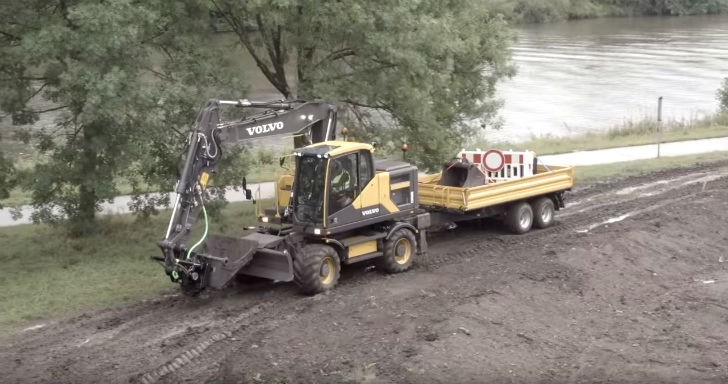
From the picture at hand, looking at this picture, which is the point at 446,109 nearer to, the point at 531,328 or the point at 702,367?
the point at 531,328

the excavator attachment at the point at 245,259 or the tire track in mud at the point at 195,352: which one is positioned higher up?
the excavator attachment at the point at 245,259

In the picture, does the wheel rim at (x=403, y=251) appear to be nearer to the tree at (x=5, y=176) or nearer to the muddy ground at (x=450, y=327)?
the muddy ground at (x=450, y=327)

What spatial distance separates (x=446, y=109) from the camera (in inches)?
802

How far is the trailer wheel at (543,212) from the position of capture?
1947 cm

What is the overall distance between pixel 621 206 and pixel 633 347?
9734 mm

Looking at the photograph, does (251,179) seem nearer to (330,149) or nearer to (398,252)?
(398,252)

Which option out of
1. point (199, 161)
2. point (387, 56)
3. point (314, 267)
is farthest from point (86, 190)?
point (387, 56)

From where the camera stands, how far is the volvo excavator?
13914 millimetres

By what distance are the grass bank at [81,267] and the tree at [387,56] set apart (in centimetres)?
351

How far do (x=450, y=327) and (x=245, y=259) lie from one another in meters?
3.36

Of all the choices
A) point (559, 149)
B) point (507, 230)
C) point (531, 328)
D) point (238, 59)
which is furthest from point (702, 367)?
point (559, 149)

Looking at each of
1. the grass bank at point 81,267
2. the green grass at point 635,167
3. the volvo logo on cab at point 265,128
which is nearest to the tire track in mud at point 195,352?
the grass bank at point 81,267

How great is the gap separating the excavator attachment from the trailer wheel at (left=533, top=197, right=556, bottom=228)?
688 cm

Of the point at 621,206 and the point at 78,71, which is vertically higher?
the point at 78,71
